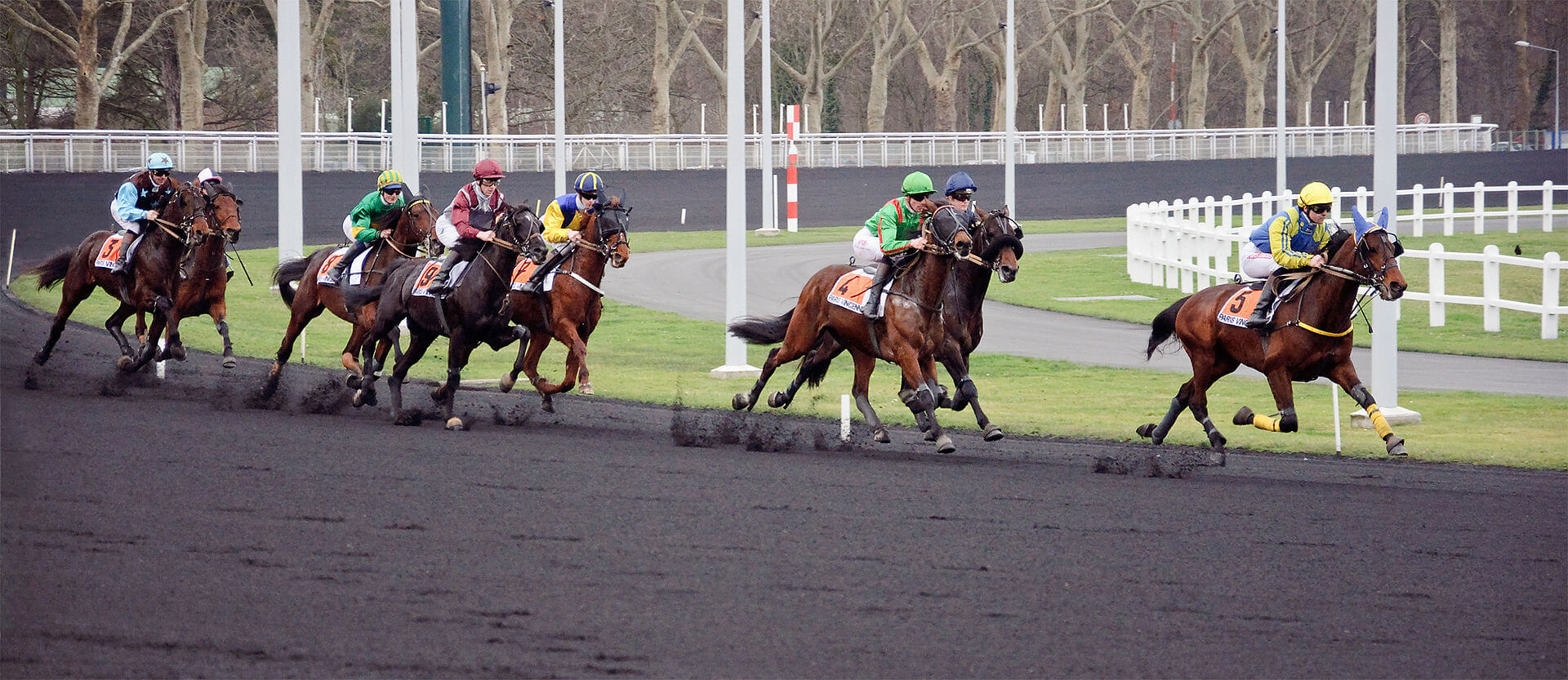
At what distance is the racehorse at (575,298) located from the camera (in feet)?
41.7

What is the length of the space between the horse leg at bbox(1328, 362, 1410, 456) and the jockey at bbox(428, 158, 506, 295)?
Result: 19.5ft

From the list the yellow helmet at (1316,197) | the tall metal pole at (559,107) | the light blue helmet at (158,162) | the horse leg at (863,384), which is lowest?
the horse leg at (863,384)

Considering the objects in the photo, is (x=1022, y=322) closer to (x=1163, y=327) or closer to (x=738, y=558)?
(x=1163, y=327)

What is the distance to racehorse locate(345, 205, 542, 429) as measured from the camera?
38.5ft

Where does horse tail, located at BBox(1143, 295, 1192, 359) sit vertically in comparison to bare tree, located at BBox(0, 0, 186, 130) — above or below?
below

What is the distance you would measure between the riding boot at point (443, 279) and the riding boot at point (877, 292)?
3.24m

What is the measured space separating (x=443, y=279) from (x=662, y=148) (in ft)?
115

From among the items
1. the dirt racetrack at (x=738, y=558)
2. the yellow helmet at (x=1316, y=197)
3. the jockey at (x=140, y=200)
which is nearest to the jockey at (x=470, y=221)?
the dirt racetrack at (x=738, y=558)

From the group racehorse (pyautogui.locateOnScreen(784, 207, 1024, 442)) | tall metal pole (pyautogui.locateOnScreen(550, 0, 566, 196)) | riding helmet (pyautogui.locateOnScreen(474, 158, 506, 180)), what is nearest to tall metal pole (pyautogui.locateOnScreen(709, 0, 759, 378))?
riding helmet (pyautogui.locateOnScreen(474, 158, 506, 180))

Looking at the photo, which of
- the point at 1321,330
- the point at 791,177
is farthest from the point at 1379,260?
the point at 791,177

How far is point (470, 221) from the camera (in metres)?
12.1

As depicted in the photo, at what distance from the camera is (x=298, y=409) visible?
41.1 ft

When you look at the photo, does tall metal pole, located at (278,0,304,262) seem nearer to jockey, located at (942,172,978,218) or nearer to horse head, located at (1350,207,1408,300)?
jockey, located at (942,172,978,218)

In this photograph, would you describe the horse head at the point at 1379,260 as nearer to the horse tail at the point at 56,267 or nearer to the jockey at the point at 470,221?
the jockey at the point at 470,221
